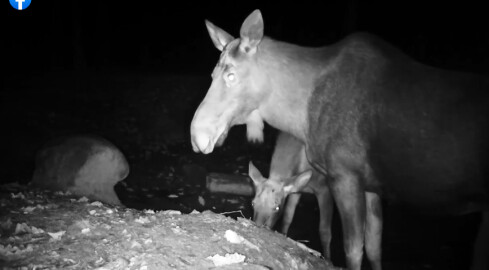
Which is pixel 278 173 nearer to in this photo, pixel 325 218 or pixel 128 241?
pixel 325 218

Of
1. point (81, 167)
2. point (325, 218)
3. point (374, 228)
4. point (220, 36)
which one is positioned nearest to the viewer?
point (220, 36)

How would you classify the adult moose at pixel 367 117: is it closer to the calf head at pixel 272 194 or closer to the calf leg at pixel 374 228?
the calf leg at pixel 374 228

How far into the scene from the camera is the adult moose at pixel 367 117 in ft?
12.3

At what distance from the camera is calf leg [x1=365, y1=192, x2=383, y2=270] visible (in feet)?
16.1

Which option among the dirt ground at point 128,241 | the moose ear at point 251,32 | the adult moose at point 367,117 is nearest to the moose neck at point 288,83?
the adult moose at point 367,117

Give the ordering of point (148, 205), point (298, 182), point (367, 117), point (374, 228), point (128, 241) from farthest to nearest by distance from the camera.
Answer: point (148, 205) < point (298, 182) < point (374, 228) < point (367, 117) < point (128, 241)

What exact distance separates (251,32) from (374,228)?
2856 mm

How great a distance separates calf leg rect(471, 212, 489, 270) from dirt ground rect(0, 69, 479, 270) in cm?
176

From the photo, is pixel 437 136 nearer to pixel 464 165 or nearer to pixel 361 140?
pixel 464 165

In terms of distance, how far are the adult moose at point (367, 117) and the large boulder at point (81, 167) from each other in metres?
2.88

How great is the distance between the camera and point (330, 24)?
32.1 m

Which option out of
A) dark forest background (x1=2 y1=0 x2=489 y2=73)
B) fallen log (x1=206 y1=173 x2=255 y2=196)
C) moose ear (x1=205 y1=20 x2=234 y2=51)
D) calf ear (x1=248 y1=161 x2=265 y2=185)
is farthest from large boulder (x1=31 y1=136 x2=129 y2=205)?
dark forest background (x1=2 y1=0 x2=489 y2=73)

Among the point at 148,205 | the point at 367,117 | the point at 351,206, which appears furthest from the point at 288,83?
the point at 148,205

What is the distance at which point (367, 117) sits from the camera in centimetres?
400
